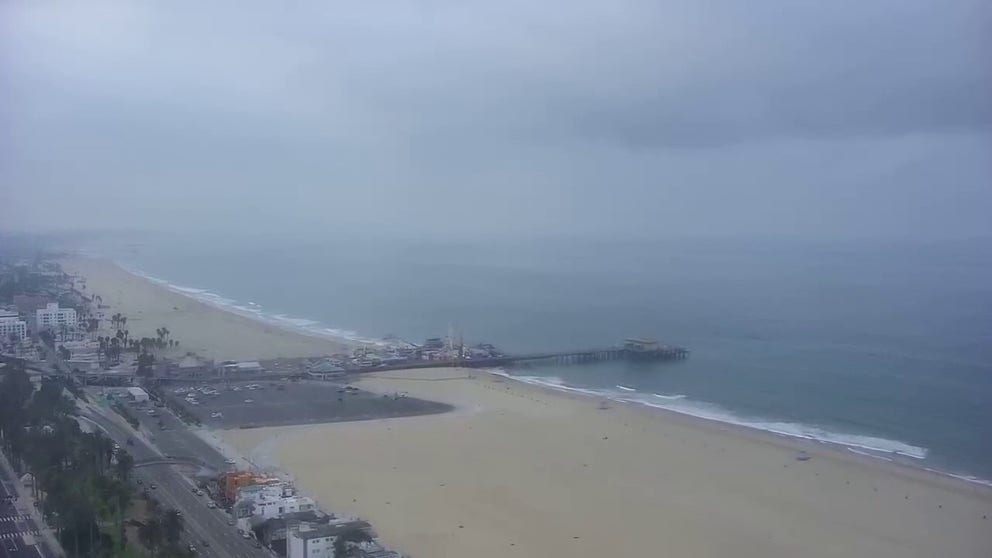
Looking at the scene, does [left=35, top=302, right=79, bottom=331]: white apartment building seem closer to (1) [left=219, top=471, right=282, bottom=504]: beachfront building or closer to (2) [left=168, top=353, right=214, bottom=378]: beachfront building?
(2) [left=168, top=353, right=214, bottom=378]: beachfront building

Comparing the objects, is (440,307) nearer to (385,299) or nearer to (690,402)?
(385,299)

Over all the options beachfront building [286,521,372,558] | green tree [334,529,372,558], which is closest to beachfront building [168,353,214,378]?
beachfront building [286,521,372,558]

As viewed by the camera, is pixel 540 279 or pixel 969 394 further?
pixel 540 279

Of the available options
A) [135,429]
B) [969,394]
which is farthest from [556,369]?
[135,429]

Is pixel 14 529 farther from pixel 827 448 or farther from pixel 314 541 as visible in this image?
pixel 827 448

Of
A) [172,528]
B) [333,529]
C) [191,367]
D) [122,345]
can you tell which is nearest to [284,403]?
[191,367]
